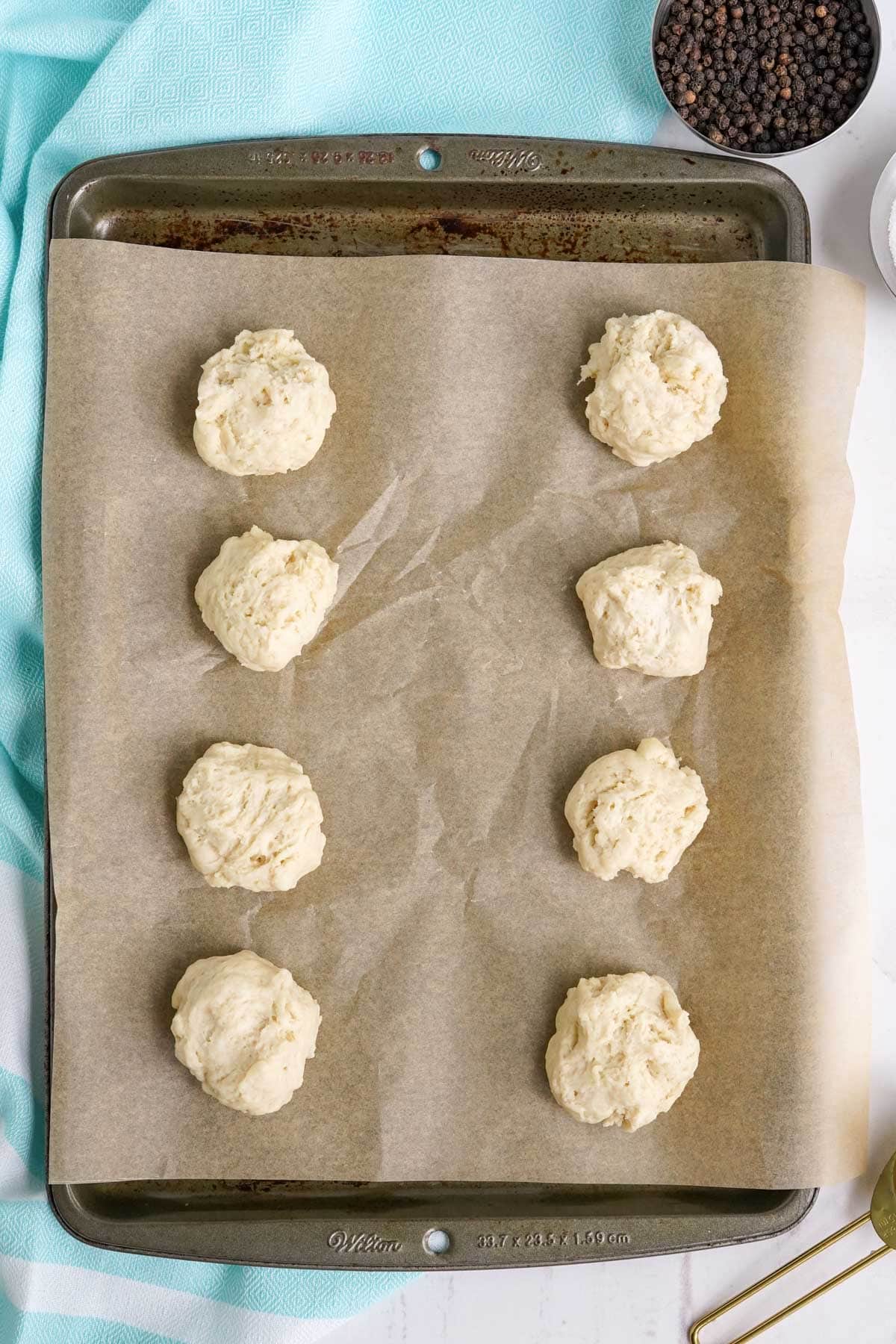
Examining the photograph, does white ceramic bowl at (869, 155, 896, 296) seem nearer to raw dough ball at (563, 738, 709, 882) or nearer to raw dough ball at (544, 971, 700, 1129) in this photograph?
raw dough ball at (563, 738, 709, 882)

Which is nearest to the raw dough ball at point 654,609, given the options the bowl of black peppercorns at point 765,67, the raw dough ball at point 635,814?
the raw dough ball at point 635,814

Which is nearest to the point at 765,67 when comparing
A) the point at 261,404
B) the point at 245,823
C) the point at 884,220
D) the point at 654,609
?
the point at 884,220

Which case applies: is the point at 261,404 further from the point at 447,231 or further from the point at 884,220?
the point at 884,220

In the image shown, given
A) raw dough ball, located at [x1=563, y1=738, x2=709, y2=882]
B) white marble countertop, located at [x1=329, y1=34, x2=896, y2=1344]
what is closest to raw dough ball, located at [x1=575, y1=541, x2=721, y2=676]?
raw dough ball, located at [x1=563, y1=738, x2=709, y2=882]

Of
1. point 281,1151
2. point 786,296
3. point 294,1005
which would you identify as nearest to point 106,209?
point 786,296

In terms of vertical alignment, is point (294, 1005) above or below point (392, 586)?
below

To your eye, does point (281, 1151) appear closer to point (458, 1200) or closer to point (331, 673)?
point (458, 1200)
